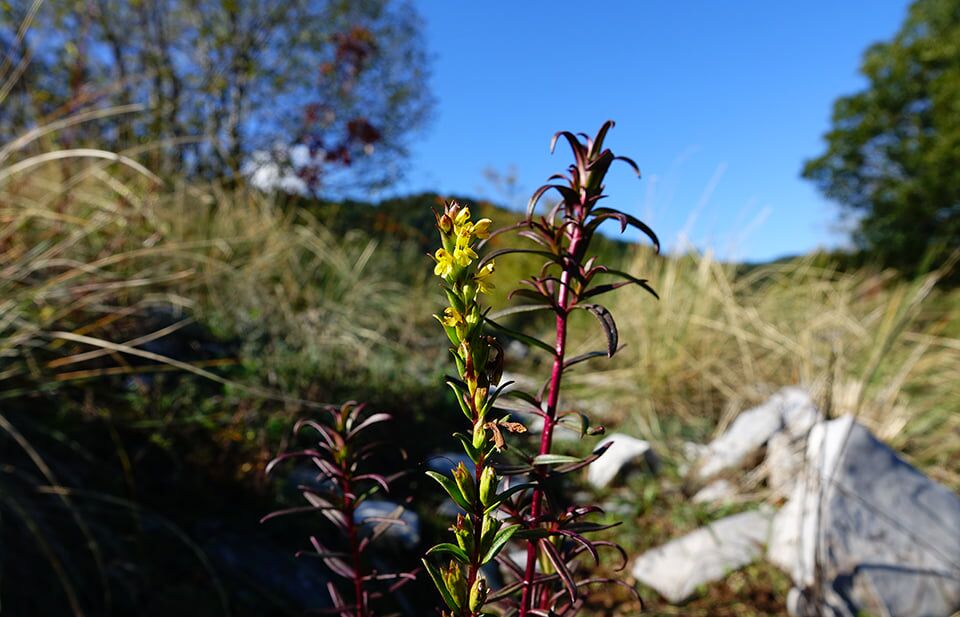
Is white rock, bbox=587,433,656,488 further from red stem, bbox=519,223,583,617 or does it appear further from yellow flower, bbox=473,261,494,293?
yellow flower, bbox=473,261,494,293

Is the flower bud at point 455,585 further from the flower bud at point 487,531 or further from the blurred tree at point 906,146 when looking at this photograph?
the blurred tree at point 906,146

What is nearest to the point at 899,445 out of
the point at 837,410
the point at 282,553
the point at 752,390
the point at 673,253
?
the point at 837,410

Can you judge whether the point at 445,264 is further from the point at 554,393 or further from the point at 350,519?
the point at 350,519

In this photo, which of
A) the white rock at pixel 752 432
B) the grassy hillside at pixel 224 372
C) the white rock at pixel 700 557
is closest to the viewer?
the grassy hillside at pixel 224 372

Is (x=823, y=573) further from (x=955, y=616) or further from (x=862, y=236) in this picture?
(x=862, y=236)

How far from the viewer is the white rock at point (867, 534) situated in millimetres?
2102

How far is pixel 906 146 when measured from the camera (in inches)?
516

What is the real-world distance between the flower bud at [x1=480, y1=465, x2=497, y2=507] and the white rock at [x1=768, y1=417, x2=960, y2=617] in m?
1.87

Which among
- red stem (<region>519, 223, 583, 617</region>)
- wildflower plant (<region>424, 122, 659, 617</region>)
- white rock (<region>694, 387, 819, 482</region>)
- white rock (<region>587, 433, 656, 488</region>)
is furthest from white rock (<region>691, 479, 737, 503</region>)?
red stem (<region>519, 223, 583, 617</region>)

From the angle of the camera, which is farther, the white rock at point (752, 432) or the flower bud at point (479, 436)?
the white rock at point (752, 432)

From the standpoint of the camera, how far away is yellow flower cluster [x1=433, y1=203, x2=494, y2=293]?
436 mm

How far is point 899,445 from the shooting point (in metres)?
3.20

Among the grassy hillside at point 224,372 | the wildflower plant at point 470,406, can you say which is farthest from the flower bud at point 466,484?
the grassy hillside at point 224,372

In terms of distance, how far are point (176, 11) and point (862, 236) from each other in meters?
13.4
